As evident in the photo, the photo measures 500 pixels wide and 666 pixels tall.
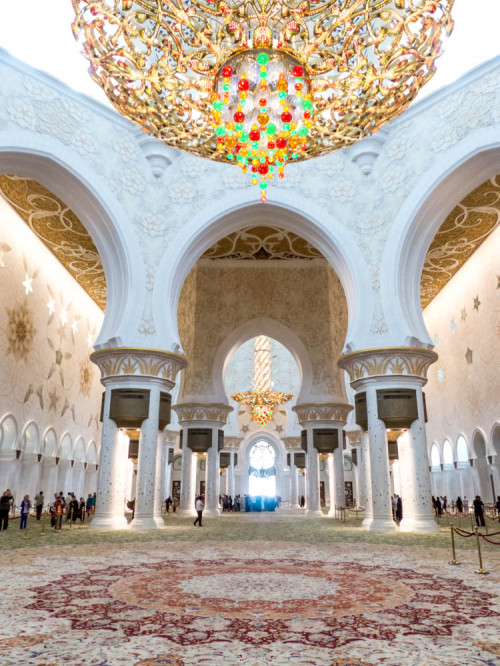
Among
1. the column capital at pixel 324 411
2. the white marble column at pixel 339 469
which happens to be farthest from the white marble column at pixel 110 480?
the white marble column at pixel 339 469

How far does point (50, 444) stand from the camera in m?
14.0

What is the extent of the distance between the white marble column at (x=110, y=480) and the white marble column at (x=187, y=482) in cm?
480

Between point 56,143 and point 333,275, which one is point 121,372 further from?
point 333,275

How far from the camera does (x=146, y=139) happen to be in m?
10.3

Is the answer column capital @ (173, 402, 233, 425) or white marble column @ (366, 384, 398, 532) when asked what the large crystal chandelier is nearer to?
white marble column @ (366, 384, 398, 532)

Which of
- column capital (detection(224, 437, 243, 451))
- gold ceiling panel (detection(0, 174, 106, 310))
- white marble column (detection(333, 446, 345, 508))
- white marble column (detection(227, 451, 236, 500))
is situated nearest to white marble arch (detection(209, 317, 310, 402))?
white marble column (detection(333, 446, 345, 508))

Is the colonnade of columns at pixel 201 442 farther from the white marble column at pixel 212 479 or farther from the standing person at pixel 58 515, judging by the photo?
the standing person at pixel 58 515

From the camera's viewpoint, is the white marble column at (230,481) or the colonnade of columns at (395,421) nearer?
the colonnade of columns at (395,421)

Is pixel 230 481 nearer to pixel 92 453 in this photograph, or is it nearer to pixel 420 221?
pixel 92 453

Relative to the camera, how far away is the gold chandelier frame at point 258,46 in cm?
430

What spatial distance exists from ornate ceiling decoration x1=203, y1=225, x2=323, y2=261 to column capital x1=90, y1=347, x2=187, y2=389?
16.6 ft

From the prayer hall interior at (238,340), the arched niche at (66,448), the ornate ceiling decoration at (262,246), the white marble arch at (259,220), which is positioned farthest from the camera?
the arched niche at (66,448)

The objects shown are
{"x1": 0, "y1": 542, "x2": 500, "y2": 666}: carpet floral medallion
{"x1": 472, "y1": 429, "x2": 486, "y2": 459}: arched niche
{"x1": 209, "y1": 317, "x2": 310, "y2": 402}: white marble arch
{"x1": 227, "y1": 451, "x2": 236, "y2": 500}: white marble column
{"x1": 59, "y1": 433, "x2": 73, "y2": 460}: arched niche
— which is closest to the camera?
{"x1": 0, "y1": 542, "x2": 500, "y2": 666}: carpet floral medallion

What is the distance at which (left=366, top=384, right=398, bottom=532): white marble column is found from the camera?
29.1 ft
